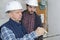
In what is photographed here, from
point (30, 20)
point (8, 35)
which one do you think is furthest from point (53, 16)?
point (8, 35)

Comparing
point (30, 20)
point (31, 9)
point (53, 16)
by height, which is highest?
point (31, 9)

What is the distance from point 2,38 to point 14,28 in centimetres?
14

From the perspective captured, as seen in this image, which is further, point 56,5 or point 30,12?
point 56,5

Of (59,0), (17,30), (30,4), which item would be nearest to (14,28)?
(17,30)

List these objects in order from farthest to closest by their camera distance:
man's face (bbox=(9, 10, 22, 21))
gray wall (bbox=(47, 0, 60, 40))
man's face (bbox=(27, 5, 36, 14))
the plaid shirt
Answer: gray wall (bbox=(47, 0, 60, 40)) → man's face (bbox=(27, 5, 36, 14)) → man's face (bbox=(9, 10, 22, 21)) → the plaid shirt

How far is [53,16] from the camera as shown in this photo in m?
3.16

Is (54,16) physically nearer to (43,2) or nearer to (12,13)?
(43,2)

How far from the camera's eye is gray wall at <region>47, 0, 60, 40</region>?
9.97ft

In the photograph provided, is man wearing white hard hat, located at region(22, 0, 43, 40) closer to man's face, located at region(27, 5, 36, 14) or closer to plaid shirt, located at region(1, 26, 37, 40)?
man's face, located at region(27, 5, 36, 14)

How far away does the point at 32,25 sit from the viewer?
7.40 ft

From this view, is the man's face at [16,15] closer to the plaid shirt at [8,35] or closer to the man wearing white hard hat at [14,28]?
the man wearing white hard hat at [14,28]

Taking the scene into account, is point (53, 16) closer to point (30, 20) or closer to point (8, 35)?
point (30, 20)

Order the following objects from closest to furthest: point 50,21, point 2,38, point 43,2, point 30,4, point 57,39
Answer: point 2,38 → point 30,4 → point 57,39 → point 43,2 → point 50,21

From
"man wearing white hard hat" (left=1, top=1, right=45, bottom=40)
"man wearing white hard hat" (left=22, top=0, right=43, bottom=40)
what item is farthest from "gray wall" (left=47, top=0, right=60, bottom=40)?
"man wearing white hard hat" (left=1, top=1, right=45, bottom=40)
